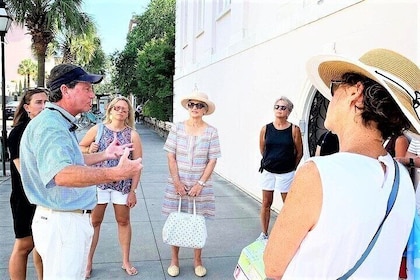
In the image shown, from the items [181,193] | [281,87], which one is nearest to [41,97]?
[181,193]

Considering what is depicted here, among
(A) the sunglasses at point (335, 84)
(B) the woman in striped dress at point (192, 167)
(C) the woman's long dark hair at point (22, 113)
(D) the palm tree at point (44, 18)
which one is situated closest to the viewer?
(A) the sunglasses at point (335, 84)

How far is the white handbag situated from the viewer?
411 cm

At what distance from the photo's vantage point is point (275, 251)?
4.39ft

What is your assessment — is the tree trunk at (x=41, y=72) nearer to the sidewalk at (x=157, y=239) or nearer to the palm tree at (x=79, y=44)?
the palm tree at (x=79, y=44)

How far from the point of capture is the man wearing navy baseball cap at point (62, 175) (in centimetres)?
221

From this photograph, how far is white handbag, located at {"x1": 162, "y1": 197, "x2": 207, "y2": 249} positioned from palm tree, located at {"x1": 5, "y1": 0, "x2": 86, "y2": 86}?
46.0 ft

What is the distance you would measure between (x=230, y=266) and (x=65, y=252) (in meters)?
2.55

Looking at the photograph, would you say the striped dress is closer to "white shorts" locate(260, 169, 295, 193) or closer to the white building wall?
"white shorts" locate(260, 169, 295, 193)

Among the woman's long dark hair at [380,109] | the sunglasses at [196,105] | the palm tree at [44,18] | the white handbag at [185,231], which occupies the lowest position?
the white handbag at [185,231]

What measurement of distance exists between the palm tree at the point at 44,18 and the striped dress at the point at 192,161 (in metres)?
13.6

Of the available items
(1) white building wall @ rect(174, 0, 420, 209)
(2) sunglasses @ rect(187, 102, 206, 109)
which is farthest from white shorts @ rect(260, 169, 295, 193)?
(2) sunglasses @ rect(187, 102, 206, 109)

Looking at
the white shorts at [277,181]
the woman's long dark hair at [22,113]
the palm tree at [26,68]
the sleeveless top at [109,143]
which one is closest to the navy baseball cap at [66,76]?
the woman's long dark hair at [22,113]

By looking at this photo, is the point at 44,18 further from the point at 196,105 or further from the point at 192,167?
the point at 192,167

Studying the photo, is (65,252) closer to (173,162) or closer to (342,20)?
(173,162)
